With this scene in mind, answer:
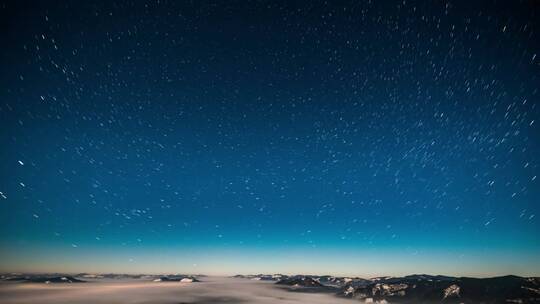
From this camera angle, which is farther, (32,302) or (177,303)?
(32,302)

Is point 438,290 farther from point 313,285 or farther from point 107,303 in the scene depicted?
point 313,285

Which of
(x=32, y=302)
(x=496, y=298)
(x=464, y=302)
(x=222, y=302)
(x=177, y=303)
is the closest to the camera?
(x=496, y=298)

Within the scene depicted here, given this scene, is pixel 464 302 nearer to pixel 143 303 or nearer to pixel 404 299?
pixel 404 299

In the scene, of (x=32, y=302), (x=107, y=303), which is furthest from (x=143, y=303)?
(x=32, y=302)

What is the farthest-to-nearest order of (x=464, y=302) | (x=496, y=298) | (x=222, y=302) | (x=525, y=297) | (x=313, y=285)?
(x=313, y=285) < (x=222, y=302) < (x=464, y=302) < (x=496, y=298) < (x=525, y=297)

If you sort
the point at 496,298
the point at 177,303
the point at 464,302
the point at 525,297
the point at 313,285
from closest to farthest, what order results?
the point at 525,297 < the point at 496,298 < the point at 464,302 < the point at 177,303 < the point at 313,285

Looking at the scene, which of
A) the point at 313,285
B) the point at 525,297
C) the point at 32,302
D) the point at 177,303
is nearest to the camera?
the point at 525,297

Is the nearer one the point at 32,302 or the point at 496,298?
the point at 496,298

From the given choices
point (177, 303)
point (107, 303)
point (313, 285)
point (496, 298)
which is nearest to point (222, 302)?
point (177, 303)

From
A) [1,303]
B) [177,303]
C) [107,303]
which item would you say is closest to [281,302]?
[177,303]
